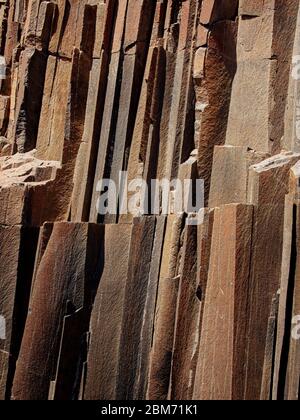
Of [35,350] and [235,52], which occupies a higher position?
[235,52]

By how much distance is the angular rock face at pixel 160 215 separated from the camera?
4.08m

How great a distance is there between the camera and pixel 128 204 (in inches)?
201

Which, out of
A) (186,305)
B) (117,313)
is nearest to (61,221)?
(117,313)

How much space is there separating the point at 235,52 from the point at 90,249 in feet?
5.48

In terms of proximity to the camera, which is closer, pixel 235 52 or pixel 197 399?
pixel 197 399

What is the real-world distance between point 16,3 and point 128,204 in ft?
10.1

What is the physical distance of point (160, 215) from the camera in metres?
4.77

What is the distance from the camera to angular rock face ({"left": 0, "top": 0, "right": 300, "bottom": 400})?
13.4ft

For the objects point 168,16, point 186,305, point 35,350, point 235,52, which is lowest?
point 35,350
